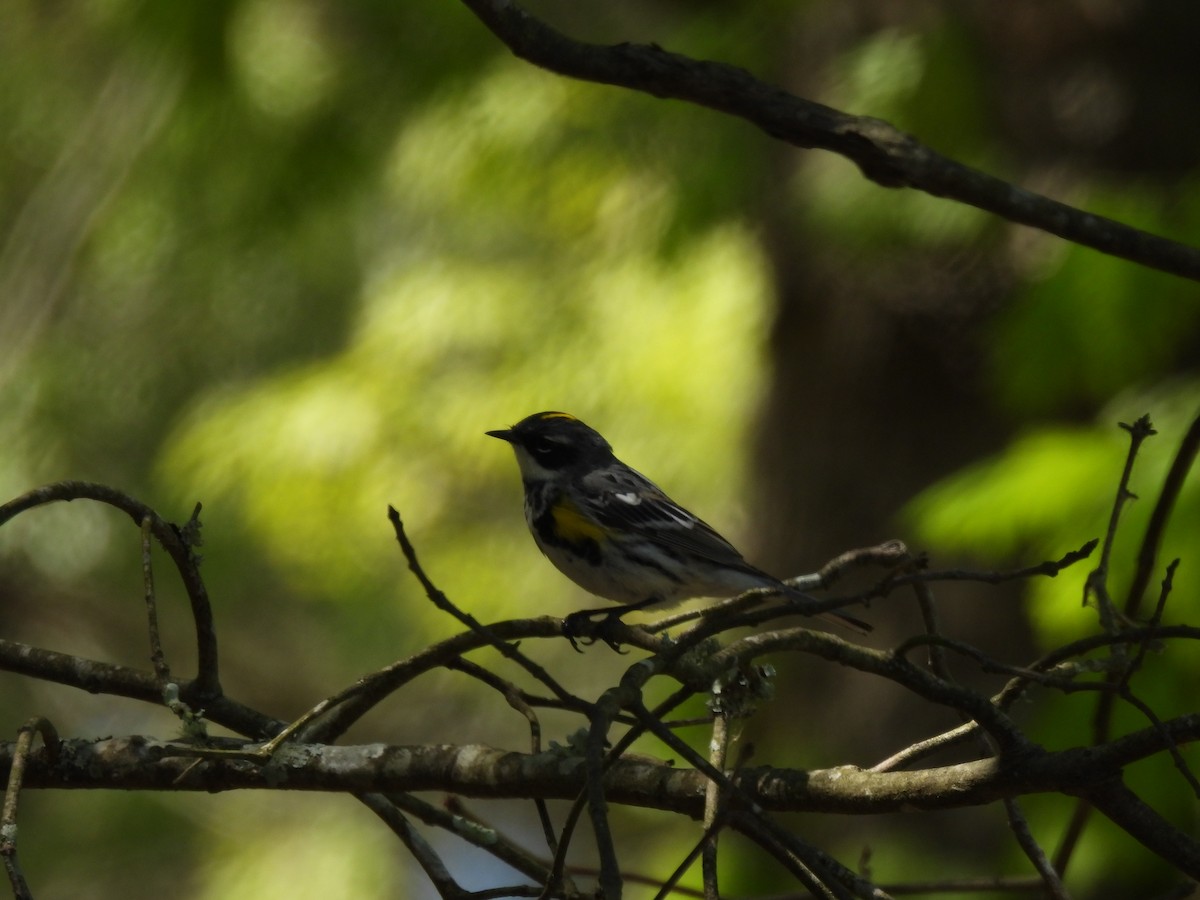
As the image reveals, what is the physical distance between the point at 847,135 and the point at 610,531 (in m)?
1.76

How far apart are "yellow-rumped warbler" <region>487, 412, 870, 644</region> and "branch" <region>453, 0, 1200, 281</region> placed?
5.00 feet

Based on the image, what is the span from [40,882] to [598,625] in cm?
637

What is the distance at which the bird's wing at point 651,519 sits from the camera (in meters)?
3.54

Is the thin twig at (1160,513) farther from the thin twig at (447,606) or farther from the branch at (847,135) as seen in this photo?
the thin twig at (447,606)

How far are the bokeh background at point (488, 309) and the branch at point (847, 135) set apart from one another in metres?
1.91

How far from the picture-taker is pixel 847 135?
74.7 inches

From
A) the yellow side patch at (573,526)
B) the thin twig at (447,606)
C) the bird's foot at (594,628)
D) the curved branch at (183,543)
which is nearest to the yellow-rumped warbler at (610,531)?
the yellow side patch at (573,526)

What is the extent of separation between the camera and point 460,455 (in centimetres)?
629

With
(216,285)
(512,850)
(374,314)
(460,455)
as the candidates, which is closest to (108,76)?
(216,285)

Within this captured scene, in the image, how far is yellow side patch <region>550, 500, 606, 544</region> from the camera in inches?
136

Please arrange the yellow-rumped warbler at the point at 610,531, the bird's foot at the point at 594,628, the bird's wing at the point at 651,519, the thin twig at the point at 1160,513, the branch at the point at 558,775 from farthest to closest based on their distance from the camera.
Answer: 1. the bird's wing at the point at 651,519
2. the yellow-rumped warbler at the point at 610,531
3. the bird's foot at the point at 594,628
4. the thin twig at the point at 1160,513
5. the branch at the point at 558,775

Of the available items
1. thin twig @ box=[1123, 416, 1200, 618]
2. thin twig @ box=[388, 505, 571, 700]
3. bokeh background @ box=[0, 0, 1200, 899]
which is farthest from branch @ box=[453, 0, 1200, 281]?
bokeh background @ box=[0, 0, 1200, 899]

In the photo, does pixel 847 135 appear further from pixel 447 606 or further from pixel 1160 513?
pixel 447 606

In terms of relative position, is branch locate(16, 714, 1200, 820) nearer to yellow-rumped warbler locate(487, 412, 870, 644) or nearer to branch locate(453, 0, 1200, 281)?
branch locate(453, 0, 1200, 281)
